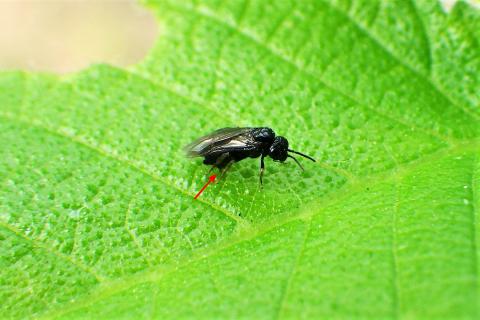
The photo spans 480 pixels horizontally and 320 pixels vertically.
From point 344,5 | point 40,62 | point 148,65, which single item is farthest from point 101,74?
point 40,62

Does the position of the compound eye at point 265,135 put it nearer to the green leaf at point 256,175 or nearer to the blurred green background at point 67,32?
the green leaf at point 256,175

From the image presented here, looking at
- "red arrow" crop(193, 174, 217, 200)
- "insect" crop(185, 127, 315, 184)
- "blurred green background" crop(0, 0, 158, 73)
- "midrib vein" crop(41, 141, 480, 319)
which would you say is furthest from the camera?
"blurred green background" crop(0, 0, 158, 73)

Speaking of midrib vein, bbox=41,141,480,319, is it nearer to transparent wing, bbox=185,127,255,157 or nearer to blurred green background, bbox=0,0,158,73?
transparent wing, bbox=185,127,255,157

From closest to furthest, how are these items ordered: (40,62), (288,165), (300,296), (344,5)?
(300,296) < (288,165) < (344,5) < (40,62)

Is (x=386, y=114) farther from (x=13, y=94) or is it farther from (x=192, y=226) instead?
(x=13, y=94)

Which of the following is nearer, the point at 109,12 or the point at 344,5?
the point at 344,5

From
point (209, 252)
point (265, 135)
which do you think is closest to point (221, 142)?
point (265, 135)

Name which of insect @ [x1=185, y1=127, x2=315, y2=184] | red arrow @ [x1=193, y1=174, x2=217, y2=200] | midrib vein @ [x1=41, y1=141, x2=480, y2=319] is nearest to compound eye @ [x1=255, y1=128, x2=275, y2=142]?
insect @ [x1=185, y1=127, x2=315, y2=184]

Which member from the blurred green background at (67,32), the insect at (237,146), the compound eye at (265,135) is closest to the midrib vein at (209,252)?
the insect at (237,146)
